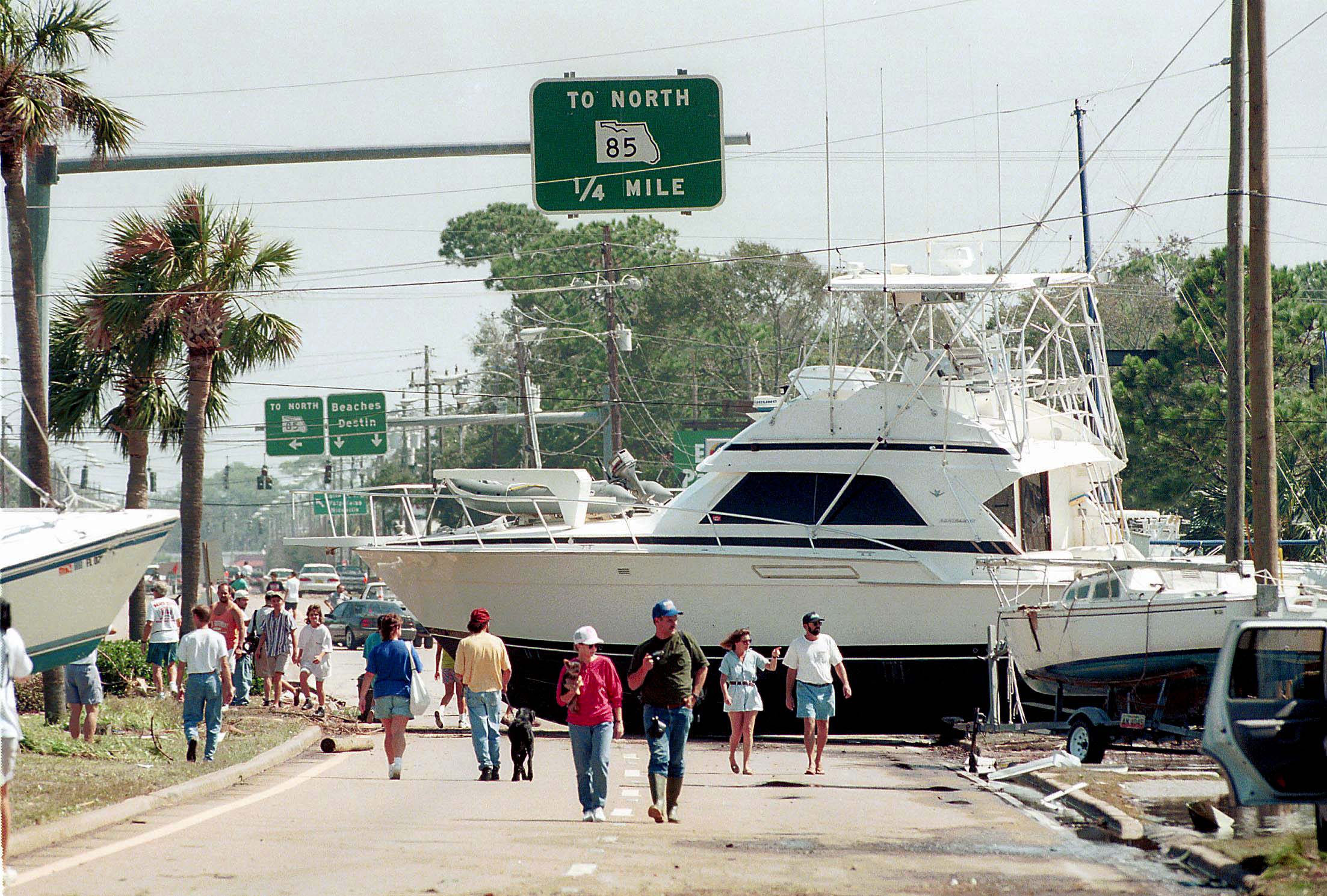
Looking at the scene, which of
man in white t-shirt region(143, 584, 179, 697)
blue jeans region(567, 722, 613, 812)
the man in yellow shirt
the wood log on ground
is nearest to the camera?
blue jeans region(567, 722, 613, 812)

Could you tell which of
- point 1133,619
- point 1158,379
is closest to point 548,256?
point 1158,379

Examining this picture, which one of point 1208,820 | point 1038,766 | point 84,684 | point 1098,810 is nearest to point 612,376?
point 84,684

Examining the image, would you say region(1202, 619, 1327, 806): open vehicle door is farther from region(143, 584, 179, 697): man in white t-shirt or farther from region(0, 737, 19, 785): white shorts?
region(143, 584, 179, 697): man in white t-shirt

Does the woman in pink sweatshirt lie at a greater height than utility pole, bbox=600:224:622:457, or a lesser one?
lesser

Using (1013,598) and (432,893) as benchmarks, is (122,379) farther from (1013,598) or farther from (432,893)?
Result: (432,893)

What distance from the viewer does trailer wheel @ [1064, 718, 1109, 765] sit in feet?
48.7

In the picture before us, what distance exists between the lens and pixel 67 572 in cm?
1314

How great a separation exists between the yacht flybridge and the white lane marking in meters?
4.70

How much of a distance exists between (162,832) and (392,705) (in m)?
3.69

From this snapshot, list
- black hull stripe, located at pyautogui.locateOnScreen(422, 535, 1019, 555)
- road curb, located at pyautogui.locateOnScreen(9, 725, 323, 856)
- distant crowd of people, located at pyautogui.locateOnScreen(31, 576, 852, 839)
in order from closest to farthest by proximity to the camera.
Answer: road curb, located at pyautogui.locateOnScreen(9, 725, 323, 856), distant crowd of people, located at pyautogui.locateOnScreen(31, 576, 852, 839), black hull stripe, located at pyautogui.locateOnScreen(422, 535, 1019, 555)

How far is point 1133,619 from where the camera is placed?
14.9m

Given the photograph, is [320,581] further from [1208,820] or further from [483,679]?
[1208,820]

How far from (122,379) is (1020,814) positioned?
1798 centimetres

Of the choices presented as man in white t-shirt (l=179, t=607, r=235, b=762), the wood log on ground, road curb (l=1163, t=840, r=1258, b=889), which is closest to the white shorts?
man in white t-shirt (l=179, t=607, r=235, b=762)
